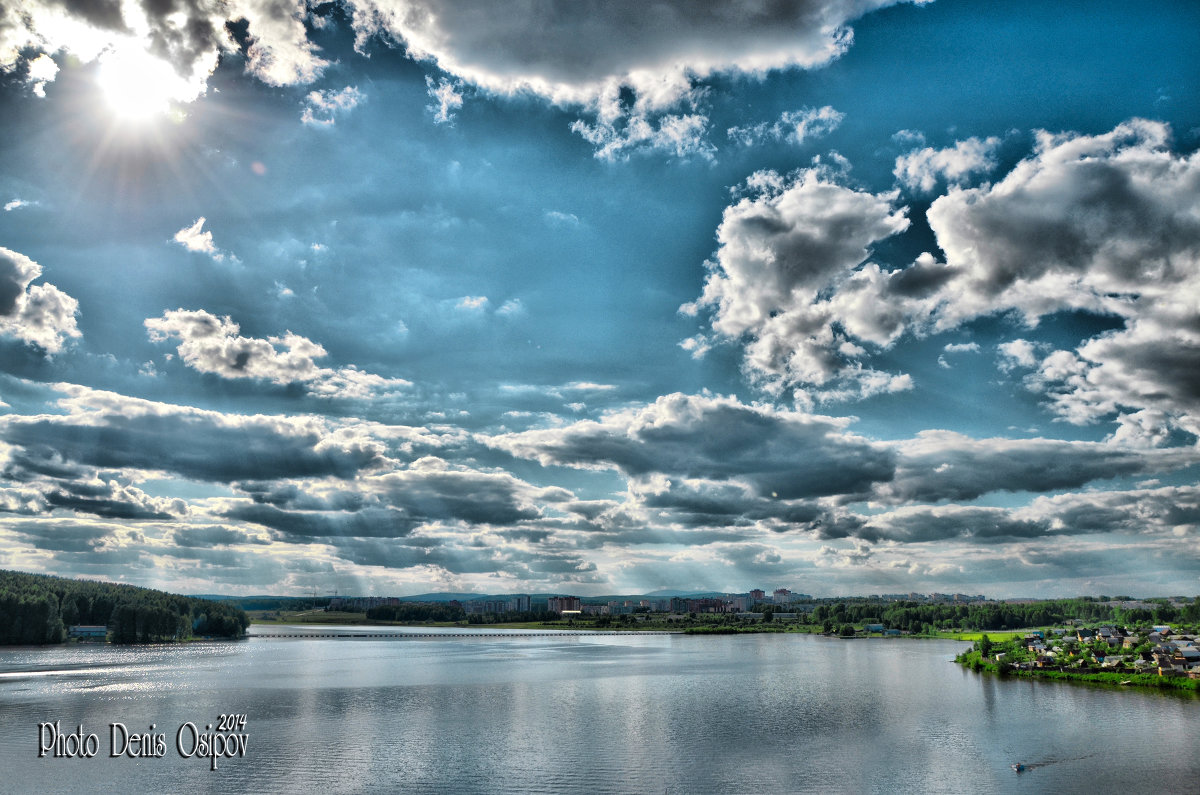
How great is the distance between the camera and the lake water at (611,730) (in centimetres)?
4325

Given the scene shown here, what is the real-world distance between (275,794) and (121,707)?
4095 centimetres

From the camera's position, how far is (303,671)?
11125cm

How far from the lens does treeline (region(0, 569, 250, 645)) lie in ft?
520

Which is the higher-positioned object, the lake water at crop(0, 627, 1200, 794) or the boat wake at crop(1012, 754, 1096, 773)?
the boat wake at crop(1012, 754, 1096, 773)

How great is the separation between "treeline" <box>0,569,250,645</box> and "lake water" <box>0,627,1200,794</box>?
62.0m

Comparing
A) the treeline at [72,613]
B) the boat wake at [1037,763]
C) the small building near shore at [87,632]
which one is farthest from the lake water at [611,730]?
the small building near shore at [87,632]

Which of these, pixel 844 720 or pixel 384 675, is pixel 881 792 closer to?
pixel 844 720

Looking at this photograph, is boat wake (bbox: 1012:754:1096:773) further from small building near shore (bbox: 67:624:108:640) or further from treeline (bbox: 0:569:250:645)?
small building near shore (bbox: 67:624:108:640)

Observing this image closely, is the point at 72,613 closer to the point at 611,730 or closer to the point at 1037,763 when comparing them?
the point at 611,730

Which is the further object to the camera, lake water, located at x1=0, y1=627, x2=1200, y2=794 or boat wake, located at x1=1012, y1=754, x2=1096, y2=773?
boat wake, located at x1=1012, y1=754, x2=1096, y2=773

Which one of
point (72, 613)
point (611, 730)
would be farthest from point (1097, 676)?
point (72, 613)

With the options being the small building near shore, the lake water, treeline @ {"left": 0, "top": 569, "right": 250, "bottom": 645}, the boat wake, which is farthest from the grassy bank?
the small building near shore

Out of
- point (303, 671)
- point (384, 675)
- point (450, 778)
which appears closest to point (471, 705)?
point (450, 778)

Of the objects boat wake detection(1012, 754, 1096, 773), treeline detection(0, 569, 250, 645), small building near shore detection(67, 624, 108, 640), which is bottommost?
small building near shore detection(67, 624, 108, 640)
